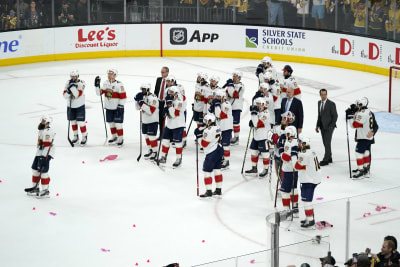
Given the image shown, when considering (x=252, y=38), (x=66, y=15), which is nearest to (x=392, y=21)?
(x=252, y=38)

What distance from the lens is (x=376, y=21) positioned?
20750mm

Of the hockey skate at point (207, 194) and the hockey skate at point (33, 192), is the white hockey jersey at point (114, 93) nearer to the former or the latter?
the hockey skate at point (33, 192)

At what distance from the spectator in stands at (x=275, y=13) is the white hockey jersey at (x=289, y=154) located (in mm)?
12587

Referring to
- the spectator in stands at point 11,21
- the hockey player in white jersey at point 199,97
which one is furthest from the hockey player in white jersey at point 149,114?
the spectator in stands at point 11,21

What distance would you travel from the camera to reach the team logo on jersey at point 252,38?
2355cm

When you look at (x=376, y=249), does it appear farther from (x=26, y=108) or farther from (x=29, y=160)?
(x=26, y=108)

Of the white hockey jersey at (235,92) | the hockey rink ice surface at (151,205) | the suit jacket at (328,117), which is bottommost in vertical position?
the hockey rink ice surface at (151,205)

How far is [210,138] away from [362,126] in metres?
2.66

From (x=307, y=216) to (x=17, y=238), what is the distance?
→ 4.03 meters

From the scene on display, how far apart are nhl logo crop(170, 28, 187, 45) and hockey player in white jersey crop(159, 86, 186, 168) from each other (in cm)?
1051

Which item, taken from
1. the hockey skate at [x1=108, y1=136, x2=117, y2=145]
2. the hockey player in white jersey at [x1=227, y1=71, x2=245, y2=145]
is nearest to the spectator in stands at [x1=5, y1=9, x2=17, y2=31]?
the hockey skate at [x1=108, y1=136, x2=117, y2=145]

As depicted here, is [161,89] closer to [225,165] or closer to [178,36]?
[225,165]

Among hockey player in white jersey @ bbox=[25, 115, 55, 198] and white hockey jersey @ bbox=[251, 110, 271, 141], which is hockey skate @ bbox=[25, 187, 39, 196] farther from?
white hockey jersey @ bbox=[251, 110, 271, 141]

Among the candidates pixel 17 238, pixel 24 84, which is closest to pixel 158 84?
pixel 17 238
